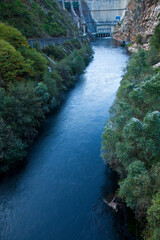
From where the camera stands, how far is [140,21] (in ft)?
290

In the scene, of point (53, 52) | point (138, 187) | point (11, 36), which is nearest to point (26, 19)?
point (53, 52)

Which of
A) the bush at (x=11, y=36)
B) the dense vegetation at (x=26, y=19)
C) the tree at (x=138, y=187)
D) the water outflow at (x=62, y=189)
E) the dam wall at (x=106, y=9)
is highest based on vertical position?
the dam wall at (x=106, y=9)

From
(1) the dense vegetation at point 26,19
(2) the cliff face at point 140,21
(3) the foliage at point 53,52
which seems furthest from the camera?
(2) the cliff face at point 140,21

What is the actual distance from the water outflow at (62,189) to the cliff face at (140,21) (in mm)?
64429

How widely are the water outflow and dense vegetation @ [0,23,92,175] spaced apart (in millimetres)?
2231

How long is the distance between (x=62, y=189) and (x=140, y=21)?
9626 cm

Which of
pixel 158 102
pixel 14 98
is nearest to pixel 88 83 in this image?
pixel 14 98

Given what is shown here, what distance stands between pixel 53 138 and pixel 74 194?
10976 millimetres

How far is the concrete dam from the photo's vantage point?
132 metres

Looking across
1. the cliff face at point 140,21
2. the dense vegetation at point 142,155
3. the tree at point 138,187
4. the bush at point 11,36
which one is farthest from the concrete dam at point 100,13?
the tree at point 138,187

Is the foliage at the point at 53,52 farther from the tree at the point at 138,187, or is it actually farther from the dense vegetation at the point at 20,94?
the tree at the point at 138,187

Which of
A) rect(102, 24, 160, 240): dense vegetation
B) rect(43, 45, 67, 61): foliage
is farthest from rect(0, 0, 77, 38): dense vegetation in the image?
rect(102, 24, 160, 240): dense vegetation

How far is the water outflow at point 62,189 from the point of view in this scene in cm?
1520

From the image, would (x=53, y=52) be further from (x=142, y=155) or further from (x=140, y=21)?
(x=140, y=21)
